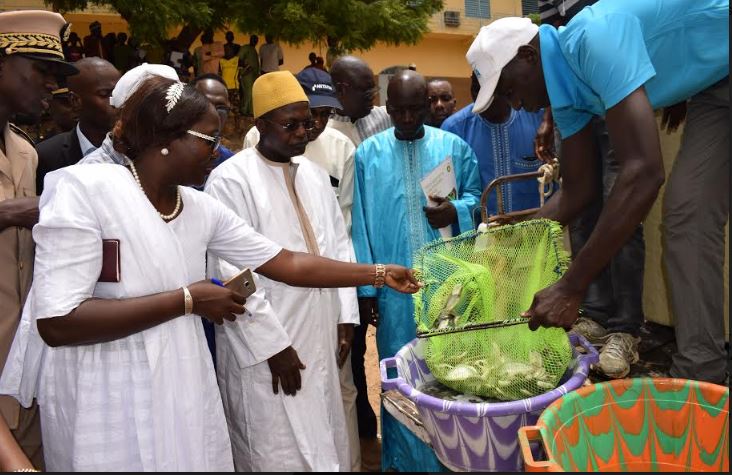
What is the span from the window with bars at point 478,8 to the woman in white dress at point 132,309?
75.8 ft

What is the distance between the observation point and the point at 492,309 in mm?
2422

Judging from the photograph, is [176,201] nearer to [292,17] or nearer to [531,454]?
[531,454]

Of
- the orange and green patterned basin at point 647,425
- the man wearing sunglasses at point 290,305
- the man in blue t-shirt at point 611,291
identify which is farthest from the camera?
the man in blue t-shirt at point 611,291

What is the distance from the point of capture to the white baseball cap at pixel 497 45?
250 centimetres

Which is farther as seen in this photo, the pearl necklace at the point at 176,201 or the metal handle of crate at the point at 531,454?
the pearl necklace at the point at 176,201

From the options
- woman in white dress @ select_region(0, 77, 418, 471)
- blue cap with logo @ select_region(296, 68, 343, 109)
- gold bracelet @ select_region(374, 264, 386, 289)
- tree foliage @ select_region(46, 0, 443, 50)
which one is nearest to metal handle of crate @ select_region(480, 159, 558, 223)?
gold bracelet @ select_region(374, 264, 386, 289)

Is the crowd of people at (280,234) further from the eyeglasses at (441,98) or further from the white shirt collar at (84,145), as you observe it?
the eyeglasses at (441,98)

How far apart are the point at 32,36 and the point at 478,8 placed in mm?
23100

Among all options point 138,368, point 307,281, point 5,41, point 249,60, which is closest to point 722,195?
point 307,281

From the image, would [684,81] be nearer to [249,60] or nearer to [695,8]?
[695,8]

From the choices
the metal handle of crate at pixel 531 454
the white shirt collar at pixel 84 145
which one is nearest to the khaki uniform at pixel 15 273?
the white shirt collar at pixel 84 145

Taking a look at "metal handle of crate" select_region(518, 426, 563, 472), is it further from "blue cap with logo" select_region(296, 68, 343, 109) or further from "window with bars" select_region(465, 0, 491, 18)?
"window with bars" select_region(465, 0, 491, 18)

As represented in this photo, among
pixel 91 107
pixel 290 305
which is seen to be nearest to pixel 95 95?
pixel 91 107

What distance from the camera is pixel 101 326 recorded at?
1858 millimetres
